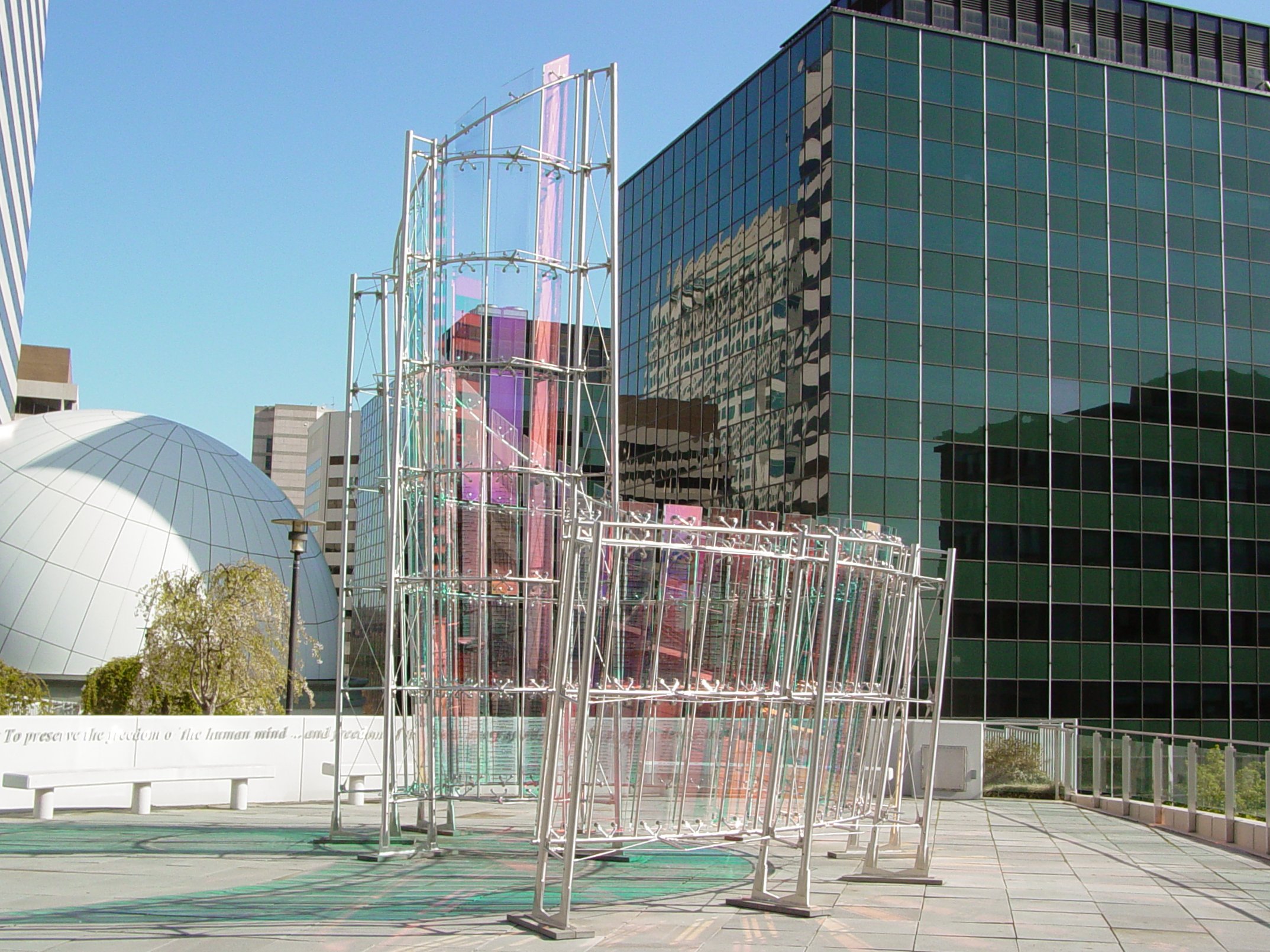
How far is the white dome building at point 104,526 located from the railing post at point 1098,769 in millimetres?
30541

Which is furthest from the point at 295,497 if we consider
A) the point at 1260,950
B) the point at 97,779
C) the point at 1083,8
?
the point at 1260,950

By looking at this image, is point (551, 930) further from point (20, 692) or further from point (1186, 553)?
point (1186, 553)

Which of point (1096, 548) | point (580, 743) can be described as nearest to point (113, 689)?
point (580, 743)

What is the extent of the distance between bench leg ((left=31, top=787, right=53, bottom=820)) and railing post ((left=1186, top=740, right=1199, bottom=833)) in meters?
14.4

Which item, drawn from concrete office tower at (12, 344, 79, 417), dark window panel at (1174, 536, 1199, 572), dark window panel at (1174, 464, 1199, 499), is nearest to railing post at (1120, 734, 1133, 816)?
dark window panel at (1174, 536, 1199, 572)

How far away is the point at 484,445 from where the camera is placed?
14836 mm

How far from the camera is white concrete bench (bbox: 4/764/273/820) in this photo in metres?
16.1

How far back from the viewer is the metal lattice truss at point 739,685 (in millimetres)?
10297

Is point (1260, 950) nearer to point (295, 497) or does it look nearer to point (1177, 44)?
point (1177, 44)

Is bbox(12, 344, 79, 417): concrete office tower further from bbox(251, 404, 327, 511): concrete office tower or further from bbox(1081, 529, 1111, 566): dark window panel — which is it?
bbox(1081, 529, 1111, 566): dark window panel

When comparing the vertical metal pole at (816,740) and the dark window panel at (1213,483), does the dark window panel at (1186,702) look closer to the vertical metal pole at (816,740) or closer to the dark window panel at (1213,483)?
the dark window panel at (1213,483)

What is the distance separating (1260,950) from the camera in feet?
29.3

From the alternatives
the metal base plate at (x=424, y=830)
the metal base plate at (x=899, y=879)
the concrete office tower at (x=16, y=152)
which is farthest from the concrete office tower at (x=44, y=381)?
the metal base plate at (x=899, y=879)

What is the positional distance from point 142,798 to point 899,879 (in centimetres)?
1073
